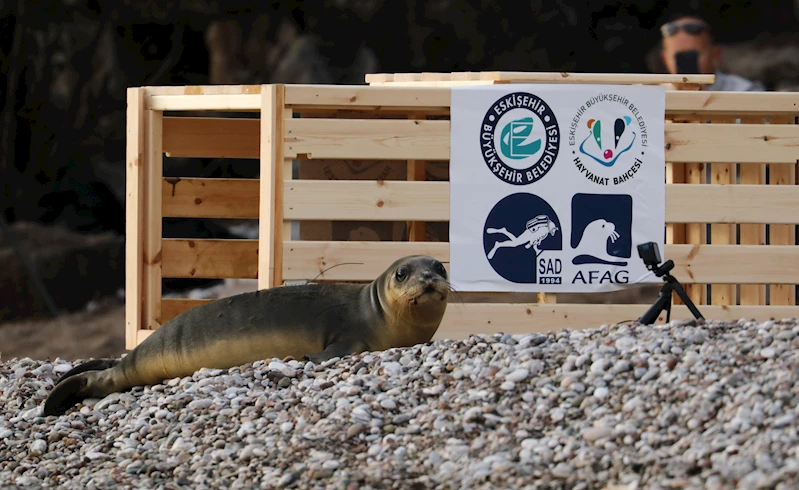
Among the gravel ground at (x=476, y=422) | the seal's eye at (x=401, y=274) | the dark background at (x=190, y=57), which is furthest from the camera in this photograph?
the dark background at (x=190, y=57)

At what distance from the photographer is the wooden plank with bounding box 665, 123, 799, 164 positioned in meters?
7.85

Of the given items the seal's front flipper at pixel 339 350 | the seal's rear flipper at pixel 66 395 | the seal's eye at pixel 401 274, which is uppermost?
the seal's eye at pixel 401 274

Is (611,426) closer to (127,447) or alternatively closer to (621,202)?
(127,447)

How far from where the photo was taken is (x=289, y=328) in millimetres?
6715

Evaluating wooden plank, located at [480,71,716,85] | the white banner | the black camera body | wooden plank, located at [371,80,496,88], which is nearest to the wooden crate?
the white banner

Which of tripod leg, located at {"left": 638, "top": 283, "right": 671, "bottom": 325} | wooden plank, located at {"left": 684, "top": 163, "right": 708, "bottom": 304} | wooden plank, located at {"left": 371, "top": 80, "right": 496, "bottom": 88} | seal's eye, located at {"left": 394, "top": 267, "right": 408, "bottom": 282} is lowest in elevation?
tripod leg, located at {"left": 638, "top": 283, "right": 671, "bottom": 325}

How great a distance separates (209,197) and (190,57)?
4.63m

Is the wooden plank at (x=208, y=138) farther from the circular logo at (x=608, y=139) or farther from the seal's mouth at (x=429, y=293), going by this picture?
the seal's mouth at (x=429, y=293)

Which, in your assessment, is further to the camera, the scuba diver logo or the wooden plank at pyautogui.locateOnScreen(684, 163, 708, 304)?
the wooden plank at pyautogui.locateOnScreen(684, 163, 708, 304)

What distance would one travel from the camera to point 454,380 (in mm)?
5457

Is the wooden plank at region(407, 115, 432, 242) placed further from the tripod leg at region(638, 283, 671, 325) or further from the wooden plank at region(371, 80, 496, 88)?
the tripod leg at region(638, 283, 671, 325)

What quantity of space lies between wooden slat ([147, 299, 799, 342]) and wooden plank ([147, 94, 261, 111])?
1.71 meters

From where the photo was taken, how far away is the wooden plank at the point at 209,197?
9430 millimetres

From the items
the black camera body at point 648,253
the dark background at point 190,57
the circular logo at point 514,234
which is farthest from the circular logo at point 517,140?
the dark background at point 190,57
